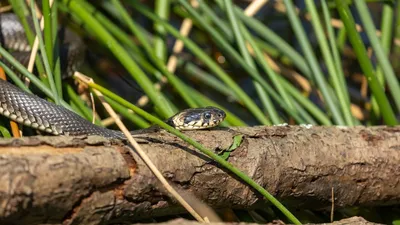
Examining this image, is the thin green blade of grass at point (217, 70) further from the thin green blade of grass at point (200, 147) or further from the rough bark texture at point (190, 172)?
the thin green blade of grass at point (200, 147)

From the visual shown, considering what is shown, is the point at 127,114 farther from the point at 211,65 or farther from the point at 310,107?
the point at 310,107

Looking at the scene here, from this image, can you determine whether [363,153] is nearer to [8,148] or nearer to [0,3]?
[8,148]

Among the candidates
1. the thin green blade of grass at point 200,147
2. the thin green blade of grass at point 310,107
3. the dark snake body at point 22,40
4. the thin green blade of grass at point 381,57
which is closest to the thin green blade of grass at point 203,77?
the dark snake body at point 22,40

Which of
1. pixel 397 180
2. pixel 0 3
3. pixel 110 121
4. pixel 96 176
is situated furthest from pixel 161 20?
pixel 96 176

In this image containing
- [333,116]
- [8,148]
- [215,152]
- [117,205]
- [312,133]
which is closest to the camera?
[8,148]

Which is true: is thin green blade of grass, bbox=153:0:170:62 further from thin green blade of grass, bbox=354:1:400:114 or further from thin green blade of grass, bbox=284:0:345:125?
thin green blade of grass, bbox=354:1:400:114

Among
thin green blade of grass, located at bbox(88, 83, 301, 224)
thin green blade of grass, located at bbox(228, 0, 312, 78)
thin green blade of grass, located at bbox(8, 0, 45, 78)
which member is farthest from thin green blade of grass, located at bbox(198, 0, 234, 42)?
thin green blade of grass, located at bbox(88, 83, 301, 224)
